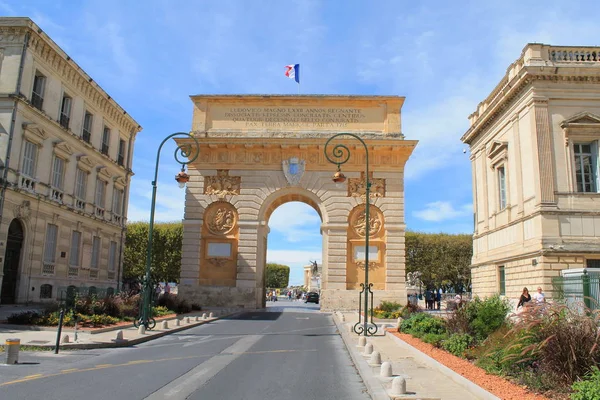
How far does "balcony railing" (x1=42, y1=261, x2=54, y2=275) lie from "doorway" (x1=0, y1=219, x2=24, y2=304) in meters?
1.82

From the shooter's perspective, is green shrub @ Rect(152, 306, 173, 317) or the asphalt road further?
green shrub @ Rect(152, 306, 173, 317)

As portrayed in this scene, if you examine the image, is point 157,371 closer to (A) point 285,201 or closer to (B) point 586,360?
(B) point 586,360

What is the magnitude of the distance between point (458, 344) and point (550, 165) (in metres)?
13.4

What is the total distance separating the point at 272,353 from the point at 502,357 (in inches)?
224

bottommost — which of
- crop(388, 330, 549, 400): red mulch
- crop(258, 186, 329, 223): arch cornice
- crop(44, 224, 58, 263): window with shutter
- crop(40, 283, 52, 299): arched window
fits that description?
crop(388, 330, 549, 400): red mulch

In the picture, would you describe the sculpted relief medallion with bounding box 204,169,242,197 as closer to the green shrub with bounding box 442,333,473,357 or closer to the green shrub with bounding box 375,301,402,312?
the green shrub with bounding box 375,301,402,312

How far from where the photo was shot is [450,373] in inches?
332

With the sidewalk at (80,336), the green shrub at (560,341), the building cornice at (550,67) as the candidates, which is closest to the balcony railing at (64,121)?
the sidewalk at (80,336)

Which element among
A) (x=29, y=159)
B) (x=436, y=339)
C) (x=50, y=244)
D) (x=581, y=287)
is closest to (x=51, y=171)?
(x=29, y=159)

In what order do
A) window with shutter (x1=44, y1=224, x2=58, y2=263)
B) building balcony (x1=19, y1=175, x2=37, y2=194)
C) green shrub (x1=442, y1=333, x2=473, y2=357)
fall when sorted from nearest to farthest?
green shrub (x1=442, y1=333, x2=473, y2=357)
building balcony (x1=19, y1=175, x2=37, y2=194)
window with shutter (x1=44, y1=224, x2=58, y2=263)

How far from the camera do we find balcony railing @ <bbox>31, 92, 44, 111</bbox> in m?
24.2

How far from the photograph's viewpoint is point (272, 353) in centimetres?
1215

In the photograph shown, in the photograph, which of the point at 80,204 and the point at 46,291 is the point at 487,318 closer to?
the point at 46,291

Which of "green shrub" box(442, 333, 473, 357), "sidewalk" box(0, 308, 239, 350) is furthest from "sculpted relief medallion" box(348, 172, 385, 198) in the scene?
"green shrub" box(442, 333, 473, 357)
